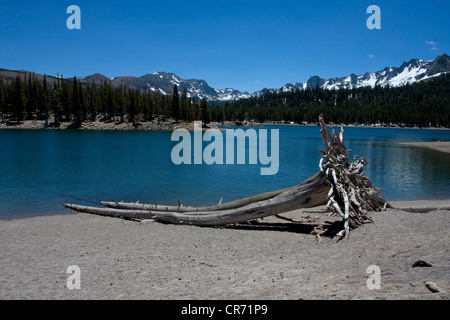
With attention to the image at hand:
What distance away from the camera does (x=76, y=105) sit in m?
113

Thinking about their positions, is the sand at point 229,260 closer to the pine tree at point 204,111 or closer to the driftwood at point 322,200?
the driftwood at point 322,200

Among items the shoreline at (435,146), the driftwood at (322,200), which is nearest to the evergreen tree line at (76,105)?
the shoreline at (435,146)

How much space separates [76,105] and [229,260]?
117 meters

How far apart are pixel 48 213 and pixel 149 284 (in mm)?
12235

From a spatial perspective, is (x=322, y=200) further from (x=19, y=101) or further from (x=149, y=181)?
(x=19, y=101)

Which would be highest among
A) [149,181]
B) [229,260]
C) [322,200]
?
[322,200]

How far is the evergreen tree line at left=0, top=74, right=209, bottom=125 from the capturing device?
108m

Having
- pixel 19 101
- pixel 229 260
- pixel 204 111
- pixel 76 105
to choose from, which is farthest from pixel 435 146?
pixel 19 101

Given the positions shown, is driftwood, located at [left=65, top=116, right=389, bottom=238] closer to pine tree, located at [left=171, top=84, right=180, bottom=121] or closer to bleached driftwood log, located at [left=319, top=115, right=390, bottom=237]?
bleached driftwood log, located at [left=319, top=115, right=390, bottom=237]

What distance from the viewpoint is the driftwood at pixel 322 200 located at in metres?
11.1

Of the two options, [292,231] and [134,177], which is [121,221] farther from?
[134,177]

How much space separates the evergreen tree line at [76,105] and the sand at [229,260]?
10975 centimetres

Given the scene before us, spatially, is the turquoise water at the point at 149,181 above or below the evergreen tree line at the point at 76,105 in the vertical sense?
below

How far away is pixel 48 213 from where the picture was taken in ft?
57.1
